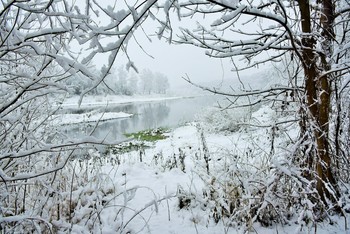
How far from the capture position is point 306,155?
7.18 ft

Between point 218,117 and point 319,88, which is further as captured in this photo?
point 218,117

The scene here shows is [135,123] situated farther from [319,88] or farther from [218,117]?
[319,88]

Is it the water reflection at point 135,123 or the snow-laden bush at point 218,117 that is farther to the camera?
the snow-laden bush at point 218,117

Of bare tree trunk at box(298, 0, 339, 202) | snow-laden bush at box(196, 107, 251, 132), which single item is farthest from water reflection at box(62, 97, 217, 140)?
snow-laden bush at box(196, 107, 251, 132)

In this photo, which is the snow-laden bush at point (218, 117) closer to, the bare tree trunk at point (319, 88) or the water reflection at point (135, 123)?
the water reflection at point (135, 123)

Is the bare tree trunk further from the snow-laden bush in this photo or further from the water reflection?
the snow-laden bush

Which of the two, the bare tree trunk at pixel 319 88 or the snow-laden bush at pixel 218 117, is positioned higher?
the bare tree trunk at pixel 319 88

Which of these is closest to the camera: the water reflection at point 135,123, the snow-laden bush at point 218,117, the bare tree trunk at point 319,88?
the bare tree trunk at point 319,88

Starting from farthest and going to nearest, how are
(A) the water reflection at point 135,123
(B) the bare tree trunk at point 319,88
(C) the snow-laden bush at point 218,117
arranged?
(C) the snow-laden bush at point 218,117, (A) the water reflection at point 135,123, (B) the bare tree trunk at point 319,88

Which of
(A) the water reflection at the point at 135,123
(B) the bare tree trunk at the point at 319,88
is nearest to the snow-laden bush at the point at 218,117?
(A) the water reflection at the point at 135,123

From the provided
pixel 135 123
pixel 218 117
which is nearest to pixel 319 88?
pixel 218 117

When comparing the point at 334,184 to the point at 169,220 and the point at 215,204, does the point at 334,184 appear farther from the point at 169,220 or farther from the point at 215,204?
the point at 169,220

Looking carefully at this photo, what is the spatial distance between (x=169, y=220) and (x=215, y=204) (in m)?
0.52

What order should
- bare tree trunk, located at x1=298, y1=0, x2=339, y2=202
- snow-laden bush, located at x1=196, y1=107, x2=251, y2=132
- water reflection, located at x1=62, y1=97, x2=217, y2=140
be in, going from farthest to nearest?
snow-laden bush, located at x1=196, y1=107, x2=251, y2=132
water reflection, located at x1=62, y1=97, x2=217, y2=140
bare tree trunk, located at x1=298, y1=0, x2=339, y2=202
